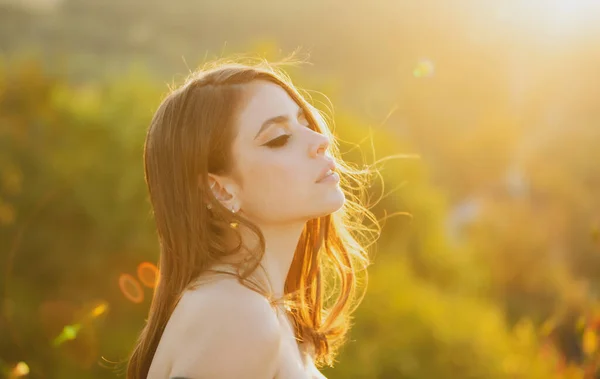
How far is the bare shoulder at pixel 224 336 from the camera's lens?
7.10 feet

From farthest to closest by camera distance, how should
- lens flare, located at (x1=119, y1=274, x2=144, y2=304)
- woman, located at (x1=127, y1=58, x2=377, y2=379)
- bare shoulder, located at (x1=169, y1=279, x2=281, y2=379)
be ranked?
lens flare, located at (x1=119, y1=274, x2=144, y2=304), woman, located at (x1=127, y1=58, x2=377, y2=379), bare shoulder, located at (x1=169, y1=279, x2=281, y2=379)

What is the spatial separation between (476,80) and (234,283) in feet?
100

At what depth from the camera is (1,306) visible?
9.97 meters

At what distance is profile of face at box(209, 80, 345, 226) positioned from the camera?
2508mm

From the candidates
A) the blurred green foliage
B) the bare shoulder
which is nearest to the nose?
the bare shoulder

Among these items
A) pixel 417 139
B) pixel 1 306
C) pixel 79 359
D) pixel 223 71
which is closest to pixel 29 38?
pixel 417 139

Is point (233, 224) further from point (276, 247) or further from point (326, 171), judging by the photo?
point (326, 171)

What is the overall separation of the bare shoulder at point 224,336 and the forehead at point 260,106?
1.83 ft

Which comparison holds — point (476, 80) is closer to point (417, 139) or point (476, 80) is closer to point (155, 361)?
point (417, 139)

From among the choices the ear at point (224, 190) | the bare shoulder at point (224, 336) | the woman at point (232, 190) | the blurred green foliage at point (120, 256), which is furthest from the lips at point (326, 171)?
the blurred green foliage at point (120, 256)

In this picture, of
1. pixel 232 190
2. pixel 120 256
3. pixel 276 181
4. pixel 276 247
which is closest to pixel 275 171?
pixel 276 181

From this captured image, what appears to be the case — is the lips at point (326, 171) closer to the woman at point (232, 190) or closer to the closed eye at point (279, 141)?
the woman at point (232, 190)

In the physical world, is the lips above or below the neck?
above

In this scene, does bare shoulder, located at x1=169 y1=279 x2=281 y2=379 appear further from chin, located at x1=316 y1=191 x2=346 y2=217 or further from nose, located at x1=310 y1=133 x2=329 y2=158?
nose, located at x1=310 y1=133 x2=329 y2=158
